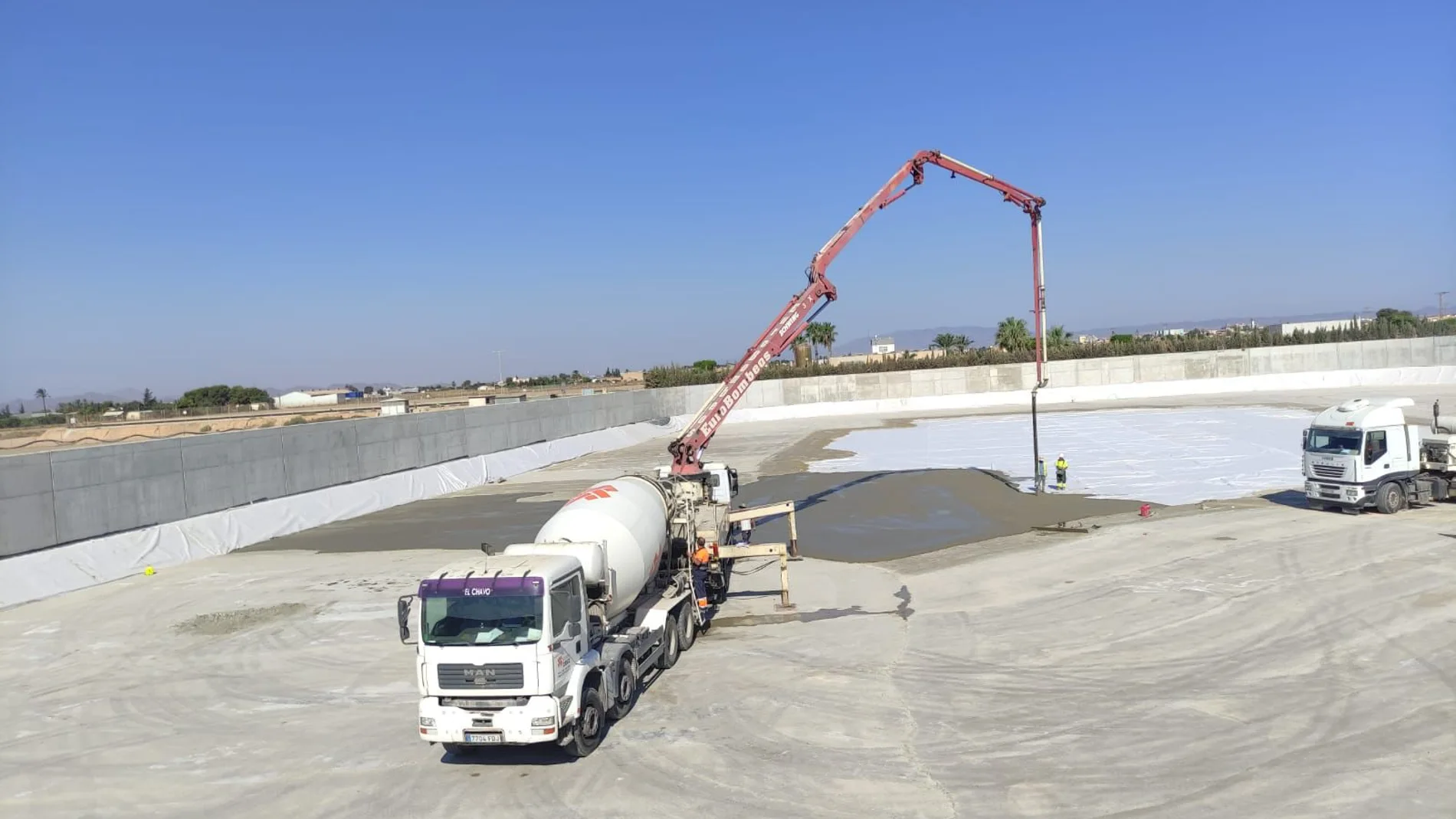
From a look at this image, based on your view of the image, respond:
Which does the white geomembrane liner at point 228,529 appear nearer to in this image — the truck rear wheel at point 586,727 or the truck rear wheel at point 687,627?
the truck rear wheel at point 687,627

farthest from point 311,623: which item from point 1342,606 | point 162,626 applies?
point 1342,606

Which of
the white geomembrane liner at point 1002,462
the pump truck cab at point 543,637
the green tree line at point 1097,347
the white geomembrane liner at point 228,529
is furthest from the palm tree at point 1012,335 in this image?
the pump truck cab at point 543,637

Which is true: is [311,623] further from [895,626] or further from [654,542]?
[895,626]

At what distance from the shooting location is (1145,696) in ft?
45.1

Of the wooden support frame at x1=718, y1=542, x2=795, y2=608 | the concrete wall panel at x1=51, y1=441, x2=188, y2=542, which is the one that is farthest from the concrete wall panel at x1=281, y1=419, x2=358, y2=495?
the wooden support frame at x1=718, y1=542, x2=795, y2=608

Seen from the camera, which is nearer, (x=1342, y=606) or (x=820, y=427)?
(x=1342, y=606)

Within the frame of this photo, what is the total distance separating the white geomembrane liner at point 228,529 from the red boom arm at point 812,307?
17.0m

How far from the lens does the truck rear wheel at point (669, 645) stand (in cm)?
1612

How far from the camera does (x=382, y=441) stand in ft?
142

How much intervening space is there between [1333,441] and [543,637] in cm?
2457

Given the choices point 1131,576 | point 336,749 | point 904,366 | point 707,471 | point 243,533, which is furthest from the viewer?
point 904,366

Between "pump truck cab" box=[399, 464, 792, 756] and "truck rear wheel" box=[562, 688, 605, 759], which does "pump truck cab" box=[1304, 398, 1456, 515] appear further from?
"truck rear wheel" box=[562, 688, 605, 759]

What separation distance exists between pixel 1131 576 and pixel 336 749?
53.4 ft

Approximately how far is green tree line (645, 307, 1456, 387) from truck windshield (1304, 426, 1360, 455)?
195 ft
